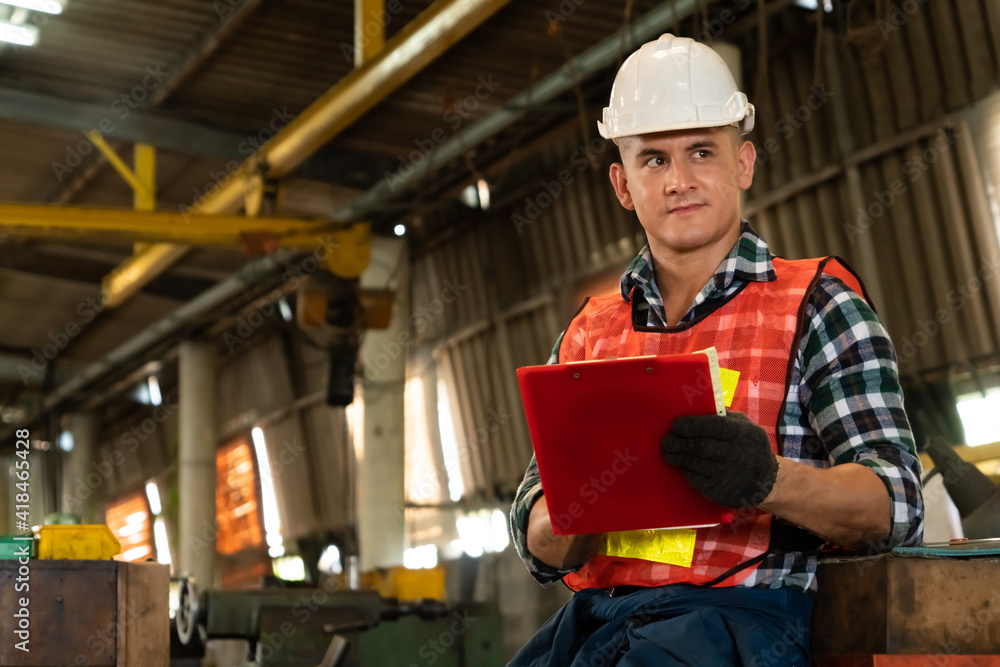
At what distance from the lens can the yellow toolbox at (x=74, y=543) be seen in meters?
3.13

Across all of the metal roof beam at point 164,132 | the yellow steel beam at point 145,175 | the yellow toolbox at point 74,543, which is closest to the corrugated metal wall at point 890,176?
the metal roof beam at point 164,132

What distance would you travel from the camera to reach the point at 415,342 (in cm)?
1158

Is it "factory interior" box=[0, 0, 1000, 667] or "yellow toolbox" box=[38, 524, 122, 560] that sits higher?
"factory interior" box=[0, 0, 1000, 667]

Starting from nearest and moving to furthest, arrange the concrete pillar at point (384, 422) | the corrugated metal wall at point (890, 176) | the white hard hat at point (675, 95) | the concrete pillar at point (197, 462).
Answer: the white hard hat at point (675, 95) → the corrugated metal wall at point (890, 176) → the concrete pillar at point (384, 422) → the concrete pillar at point (197, 462)

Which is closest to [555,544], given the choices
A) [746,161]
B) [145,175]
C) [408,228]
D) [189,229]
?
[746,161]

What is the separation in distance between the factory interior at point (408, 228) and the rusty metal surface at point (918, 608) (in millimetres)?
94

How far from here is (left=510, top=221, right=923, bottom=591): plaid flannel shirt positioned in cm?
181

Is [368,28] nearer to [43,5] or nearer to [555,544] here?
[43,5]

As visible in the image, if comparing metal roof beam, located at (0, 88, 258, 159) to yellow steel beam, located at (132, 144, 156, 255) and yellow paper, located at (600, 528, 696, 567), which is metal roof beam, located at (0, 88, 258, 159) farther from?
yellow paper, located at (600, 528, 696, 567)

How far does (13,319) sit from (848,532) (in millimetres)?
14102

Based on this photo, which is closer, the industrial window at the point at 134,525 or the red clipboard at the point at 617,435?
→ the red clipboard at the point at 617,435

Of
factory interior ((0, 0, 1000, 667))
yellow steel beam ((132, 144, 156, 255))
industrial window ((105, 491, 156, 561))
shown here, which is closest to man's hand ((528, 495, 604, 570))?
factory interior ((0, 0, 1000, 667))

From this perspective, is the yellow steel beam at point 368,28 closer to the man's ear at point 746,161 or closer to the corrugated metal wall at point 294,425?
the man's ear at point 746,161

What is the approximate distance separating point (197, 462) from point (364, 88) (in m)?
6.66
